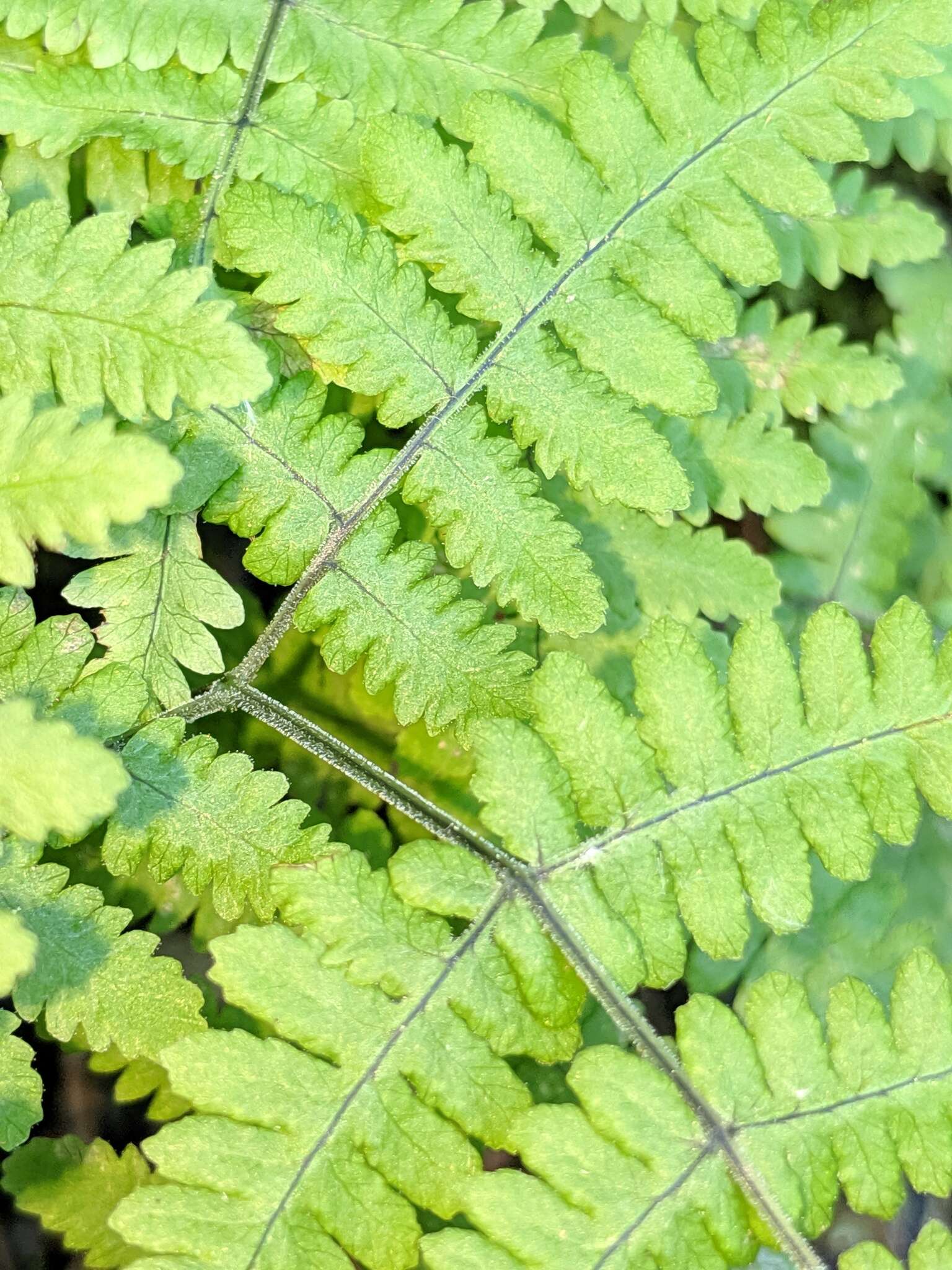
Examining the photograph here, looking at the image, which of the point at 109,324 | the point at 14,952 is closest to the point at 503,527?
the point at 109,324

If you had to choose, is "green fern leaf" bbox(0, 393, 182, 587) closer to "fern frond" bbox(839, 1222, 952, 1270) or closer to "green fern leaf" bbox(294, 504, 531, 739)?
"green fern leaf" bbox(294, 504, 531, 739)

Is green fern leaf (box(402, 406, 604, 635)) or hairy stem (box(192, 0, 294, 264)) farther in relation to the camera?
hairy stem (box(192, 0, 294, 264))

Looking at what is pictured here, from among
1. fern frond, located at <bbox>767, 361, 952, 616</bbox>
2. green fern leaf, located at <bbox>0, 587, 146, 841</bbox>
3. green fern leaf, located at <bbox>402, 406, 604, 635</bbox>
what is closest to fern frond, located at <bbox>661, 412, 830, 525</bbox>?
fern frond, located at <bbox>767, 361, 952, 616</bbox>

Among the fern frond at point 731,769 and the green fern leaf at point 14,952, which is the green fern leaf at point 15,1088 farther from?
the fern frond at point 731,769

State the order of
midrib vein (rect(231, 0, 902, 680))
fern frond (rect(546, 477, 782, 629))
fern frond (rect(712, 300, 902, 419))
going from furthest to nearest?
1. fern frond (rect(712, 300, 902, 419))
2. fern frond (rect(546, 477, 782, 629))
3. midrib vein (rect(231, 0, 902, 680))

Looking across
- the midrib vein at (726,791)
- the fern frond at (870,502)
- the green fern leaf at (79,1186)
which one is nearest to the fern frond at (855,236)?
the fern frond at (870,502)

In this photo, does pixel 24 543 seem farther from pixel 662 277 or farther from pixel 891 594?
pixel 891 594

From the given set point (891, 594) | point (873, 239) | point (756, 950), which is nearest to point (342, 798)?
point (756, 950)
